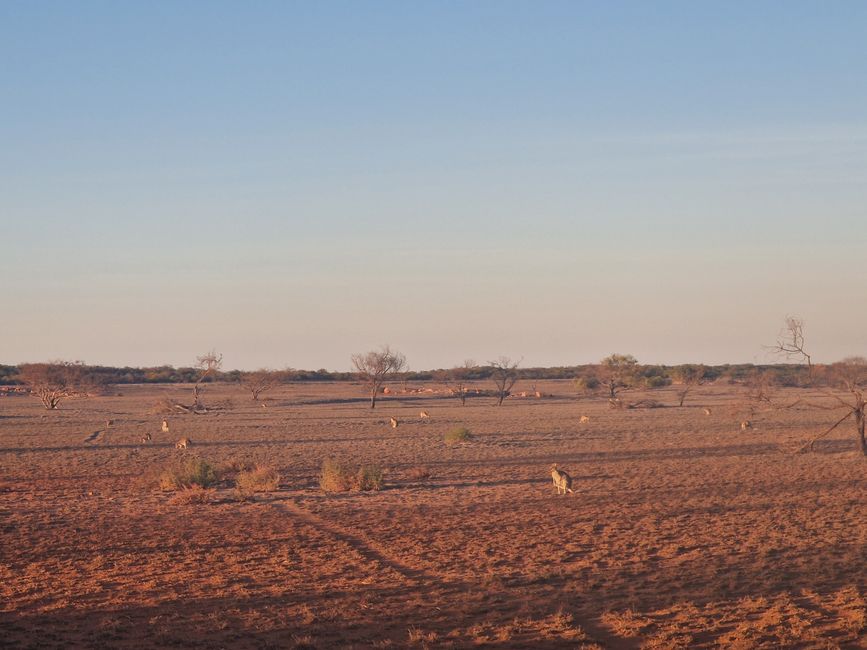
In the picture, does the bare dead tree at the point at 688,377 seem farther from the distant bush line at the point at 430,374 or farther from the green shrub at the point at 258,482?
the green shrub at the point at 258,482

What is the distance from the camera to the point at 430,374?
139 metres

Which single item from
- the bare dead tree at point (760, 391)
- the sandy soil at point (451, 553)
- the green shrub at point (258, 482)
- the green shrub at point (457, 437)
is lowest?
the sandy soil at point (451, 553)

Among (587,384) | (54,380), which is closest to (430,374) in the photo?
(587,384)

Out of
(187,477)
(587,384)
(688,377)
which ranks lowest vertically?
(187,477)

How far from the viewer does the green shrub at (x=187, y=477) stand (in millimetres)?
21922

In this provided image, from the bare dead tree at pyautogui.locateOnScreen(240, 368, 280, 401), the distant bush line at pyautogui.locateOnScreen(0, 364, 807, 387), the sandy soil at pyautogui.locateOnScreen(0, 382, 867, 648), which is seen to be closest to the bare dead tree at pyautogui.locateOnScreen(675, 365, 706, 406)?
the distant bush line at pyautogui.locateOnScreen(0, 364, 807, 387)

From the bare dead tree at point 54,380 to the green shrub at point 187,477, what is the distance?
42891 millimetres

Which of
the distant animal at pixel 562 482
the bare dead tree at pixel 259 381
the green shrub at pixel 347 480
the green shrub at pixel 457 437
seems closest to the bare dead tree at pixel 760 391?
the distant animal at pixel 562 482

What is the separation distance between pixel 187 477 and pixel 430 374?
386ft

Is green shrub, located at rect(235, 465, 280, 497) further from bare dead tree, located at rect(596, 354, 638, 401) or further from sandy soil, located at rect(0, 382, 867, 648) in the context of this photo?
bare dead tree, located at rect(596, 354, 638, 401)

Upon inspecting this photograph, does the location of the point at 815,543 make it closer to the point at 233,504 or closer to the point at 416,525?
the point at 416,525

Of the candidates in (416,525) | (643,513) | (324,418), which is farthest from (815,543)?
(324,418)

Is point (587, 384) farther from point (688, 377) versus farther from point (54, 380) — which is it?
point (54, 380)

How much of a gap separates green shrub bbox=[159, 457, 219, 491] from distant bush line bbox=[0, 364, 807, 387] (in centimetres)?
6904
